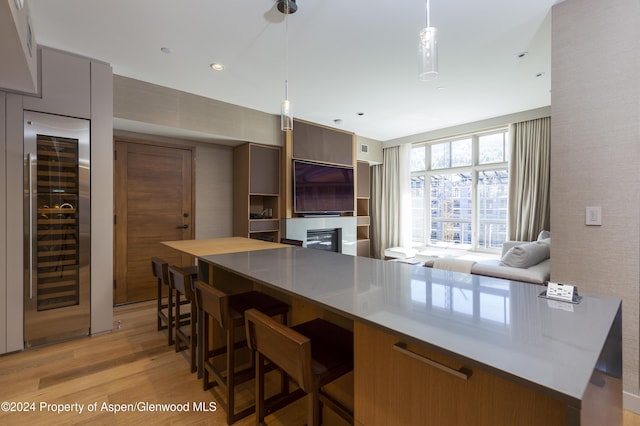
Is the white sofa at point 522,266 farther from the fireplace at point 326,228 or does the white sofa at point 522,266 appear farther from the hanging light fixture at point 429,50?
the fireplace at point 326,228

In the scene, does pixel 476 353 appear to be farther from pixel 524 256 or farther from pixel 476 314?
pixel 524 256

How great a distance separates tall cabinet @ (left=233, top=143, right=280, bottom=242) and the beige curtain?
372 cm

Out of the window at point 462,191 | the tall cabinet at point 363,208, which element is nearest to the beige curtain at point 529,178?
the window at point 462,191

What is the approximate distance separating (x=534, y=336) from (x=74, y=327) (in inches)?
139

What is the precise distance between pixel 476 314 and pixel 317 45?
2.54 meters

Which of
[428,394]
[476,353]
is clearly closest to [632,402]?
[428,394]

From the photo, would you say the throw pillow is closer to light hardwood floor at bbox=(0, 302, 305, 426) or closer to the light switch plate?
the light switch plate

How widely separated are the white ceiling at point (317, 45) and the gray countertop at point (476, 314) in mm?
1914

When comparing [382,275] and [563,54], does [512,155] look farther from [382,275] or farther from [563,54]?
[382,275]

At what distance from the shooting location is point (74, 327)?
9.03 ft

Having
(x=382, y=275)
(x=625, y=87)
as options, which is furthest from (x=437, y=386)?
(x=625, y=87)

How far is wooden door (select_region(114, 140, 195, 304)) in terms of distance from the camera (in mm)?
3709

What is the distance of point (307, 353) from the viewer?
41.3 inches

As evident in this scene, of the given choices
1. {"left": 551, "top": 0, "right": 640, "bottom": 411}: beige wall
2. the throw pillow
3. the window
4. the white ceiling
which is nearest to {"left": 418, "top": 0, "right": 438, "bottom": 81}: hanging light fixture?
the white ceiling
